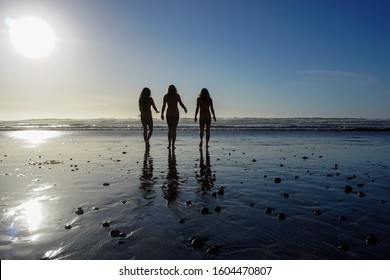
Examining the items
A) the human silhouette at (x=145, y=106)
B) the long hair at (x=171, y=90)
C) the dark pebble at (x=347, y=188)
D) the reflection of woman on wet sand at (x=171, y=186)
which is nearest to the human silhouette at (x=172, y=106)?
the long hair at (x=171, y=90)

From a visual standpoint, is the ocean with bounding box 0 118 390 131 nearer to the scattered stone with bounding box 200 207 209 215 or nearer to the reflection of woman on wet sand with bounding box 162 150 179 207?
the reflection of woman on wet sand with bounding box 162 150 179 207

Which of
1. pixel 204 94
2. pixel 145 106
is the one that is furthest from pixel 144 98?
pixel 204 94

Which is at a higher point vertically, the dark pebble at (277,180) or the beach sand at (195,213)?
the dark pebble at (277,180)

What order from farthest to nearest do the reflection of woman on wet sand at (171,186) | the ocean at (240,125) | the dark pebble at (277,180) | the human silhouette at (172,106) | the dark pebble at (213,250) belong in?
1. the ocean at (240,125)
2. the human silhouette at (172,106)
3. the dark pebble at (277,180)
4. the reflection of woman on wet sand at (171,186)
5. the dark pebble at (213,250)

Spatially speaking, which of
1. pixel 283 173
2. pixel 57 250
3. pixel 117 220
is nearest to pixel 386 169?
pixel 283 173

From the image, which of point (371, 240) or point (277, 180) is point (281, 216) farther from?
point (277, 180)

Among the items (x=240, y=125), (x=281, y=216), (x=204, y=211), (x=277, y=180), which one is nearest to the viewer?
(x=281, y=216)

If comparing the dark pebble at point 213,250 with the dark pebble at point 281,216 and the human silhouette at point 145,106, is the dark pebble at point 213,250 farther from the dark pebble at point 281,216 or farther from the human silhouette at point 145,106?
the human silhouette at point 145,106

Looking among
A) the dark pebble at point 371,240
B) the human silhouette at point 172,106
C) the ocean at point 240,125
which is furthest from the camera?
the ocean at point 240,125

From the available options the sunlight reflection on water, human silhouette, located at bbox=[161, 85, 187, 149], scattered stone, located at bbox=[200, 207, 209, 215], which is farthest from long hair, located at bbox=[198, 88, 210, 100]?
scattered stone, located at bbox=[200, 207, 209, 215]

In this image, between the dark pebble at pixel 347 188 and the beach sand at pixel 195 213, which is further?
the dark pebble at pixel 347 188

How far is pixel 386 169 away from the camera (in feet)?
35.0
